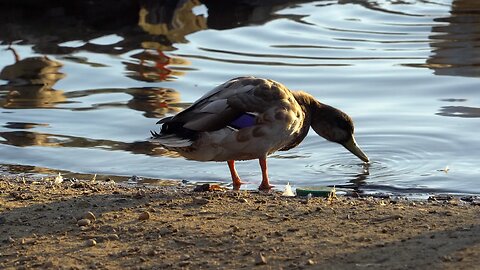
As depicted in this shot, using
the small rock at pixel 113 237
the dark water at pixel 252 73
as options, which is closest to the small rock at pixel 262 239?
the small rock at pixel 113 237

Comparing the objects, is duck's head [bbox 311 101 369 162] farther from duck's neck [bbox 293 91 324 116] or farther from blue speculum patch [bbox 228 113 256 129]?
blue speculum patch [bbox 228 113 256 129]

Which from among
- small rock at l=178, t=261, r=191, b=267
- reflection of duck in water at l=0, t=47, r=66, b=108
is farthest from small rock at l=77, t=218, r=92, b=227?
reflection of duck in water at l=0, t=47, r=66, b=108

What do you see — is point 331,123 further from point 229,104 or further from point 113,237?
point 113,237

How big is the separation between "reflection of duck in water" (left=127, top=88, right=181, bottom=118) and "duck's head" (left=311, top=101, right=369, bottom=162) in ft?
9.01

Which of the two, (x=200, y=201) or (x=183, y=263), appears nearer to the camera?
(x=183, y=263)

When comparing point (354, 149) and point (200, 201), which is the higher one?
point (200, 201)

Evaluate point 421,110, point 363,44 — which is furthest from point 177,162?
point 363,44

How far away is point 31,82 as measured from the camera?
506 inches

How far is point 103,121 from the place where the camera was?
34.9 feet

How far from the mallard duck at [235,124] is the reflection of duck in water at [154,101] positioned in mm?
3428

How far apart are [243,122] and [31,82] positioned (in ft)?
19.9

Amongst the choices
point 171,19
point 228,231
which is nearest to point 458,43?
point 171,19

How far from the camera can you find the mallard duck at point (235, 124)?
7.26m

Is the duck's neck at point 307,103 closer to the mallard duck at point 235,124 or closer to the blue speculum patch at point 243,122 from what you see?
the mallard duck at point 235,124
